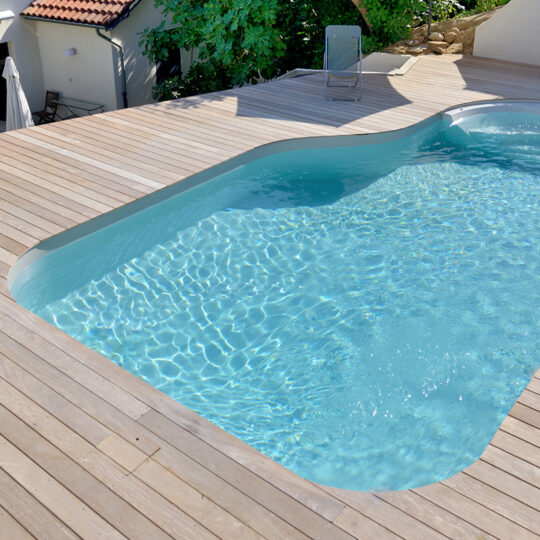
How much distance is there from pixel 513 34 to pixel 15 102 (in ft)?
24.9

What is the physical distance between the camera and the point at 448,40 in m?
10.9

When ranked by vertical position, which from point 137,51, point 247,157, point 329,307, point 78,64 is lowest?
point 329,307

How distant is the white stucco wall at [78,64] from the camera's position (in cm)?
1098

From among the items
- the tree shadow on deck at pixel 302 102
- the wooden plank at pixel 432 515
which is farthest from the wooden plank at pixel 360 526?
the tree shadow on deck at pixel 302 102

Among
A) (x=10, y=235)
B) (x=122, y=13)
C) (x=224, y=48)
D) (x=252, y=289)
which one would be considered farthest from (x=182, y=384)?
(x=122, y=13)

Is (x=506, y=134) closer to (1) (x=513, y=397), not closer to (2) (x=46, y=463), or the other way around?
(1) (x=513, y=397)

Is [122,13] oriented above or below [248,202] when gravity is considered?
above

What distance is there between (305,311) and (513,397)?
5.11 feet

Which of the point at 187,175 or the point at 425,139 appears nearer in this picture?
the point at 187,175

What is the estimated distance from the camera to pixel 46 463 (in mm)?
2781

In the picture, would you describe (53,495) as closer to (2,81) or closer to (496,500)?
(496,500)

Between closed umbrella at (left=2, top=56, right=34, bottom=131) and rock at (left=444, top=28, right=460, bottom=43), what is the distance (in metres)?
7.20

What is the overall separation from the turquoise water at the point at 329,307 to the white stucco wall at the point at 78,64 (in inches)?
223

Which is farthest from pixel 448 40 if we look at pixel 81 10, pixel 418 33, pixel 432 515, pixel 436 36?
pixel 432 515
